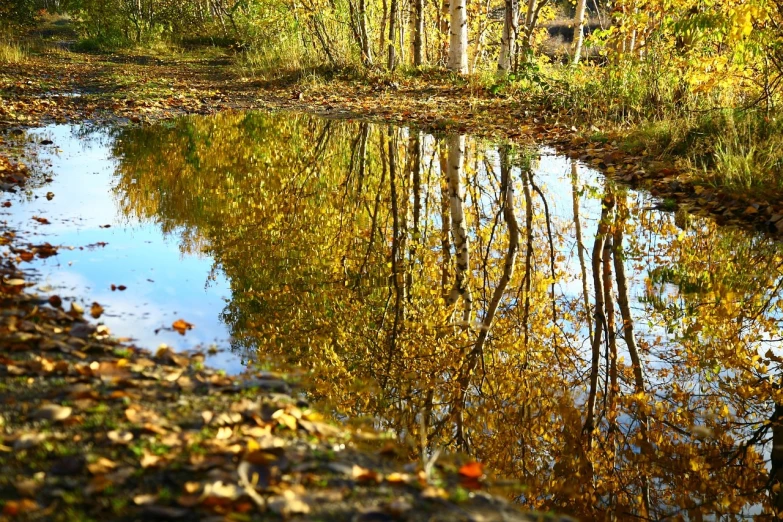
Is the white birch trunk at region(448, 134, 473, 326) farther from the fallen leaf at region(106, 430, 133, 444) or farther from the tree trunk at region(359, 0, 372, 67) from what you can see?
the tree trunk at region(359, 0, 372, 67)

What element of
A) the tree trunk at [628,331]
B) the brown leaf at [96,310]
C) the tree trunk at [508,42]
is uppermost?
the tree trunk at [508,42]

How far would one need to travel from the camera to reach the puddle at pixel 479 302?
11.2 ft

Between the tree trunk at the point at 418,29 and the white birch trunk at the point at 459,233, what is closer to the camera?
the white birch trunk at the point at 459,233

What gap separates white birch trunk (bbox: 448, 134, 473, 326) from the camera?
517cm

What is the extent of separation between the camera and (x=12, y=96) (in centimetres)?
1273

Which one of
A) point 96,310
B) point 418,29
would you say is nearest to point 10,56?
point 418,29

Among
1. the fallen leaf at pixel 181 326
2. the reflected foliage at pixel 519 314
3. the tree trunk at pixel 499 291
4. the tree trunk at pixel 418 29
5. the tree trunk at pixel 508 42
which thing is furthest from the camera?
the tree trunk at pixel 418 29

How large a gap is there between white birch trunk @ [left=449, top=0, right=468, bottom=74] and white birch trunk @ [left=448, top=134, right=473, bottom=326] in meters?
5.57

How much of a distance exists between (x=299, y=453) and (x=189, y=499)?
505 mm

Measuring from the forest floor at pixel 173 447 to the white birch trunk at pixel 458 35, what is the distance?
12.3 m

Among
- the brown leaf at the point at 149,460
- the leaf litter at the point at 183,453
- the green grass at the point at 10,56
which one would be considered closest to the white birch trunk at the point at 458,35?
the green grass at the point at 10,56

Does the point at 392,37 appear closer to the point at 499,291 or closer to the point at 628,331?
the point at 499,291

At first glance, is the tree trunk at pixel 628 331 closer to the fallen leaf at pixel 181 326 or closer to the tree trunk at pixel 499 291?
the tree trunk at pixel 499 291

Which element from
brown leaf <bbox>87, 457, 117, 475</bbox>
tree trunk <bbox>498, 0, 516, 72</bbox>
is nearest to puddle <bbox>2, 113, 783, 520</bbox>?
brown leaf <bbox>87, 457, 117, 475</bbox>
